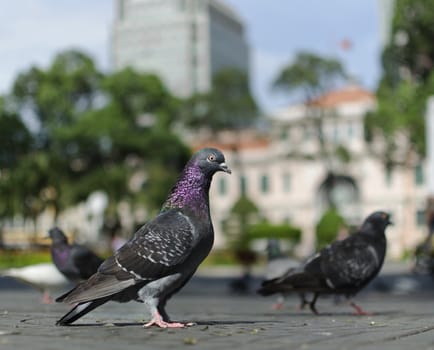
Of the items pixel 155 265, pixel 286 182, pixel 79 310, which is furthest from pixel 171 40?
pixel 155 265

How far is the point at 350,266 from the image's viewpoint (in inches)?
344

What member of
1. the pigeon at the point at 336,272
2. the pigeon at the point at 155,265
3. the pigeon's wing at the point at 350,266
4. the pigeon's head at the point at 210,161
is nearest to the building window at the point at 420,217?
the pigeon at the point at 336,272

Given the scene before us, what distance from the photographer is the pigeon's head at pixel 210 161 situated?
6.51 meters

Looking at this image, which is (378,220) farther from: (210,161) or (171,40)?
(171,40)

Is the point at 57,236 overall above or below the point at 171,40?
below

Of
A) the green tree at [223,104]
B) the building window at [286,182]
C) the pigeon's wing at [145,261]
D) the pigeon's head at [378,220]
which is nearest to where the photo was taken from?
the pigeon's wing at [145,261]

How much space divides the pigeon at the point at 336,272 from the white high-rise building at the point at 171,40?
382ft

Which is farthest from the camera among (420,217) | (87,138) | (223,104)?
(420,217)

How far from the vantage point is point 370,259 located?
880 centimetres

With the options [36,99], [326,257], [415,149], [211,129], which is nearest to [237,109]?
[211,129]

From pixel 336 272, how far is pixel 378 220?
36.5 inches

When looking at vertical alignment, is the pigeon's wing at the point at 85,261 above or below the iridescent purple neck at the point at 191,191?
below

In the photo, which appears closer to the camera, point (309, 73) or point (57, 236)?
point (57, 236)

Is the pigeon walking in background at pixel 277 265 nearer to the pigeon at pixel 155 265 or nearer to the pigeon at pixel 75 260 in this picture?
the pigeon at pixel 75 260
